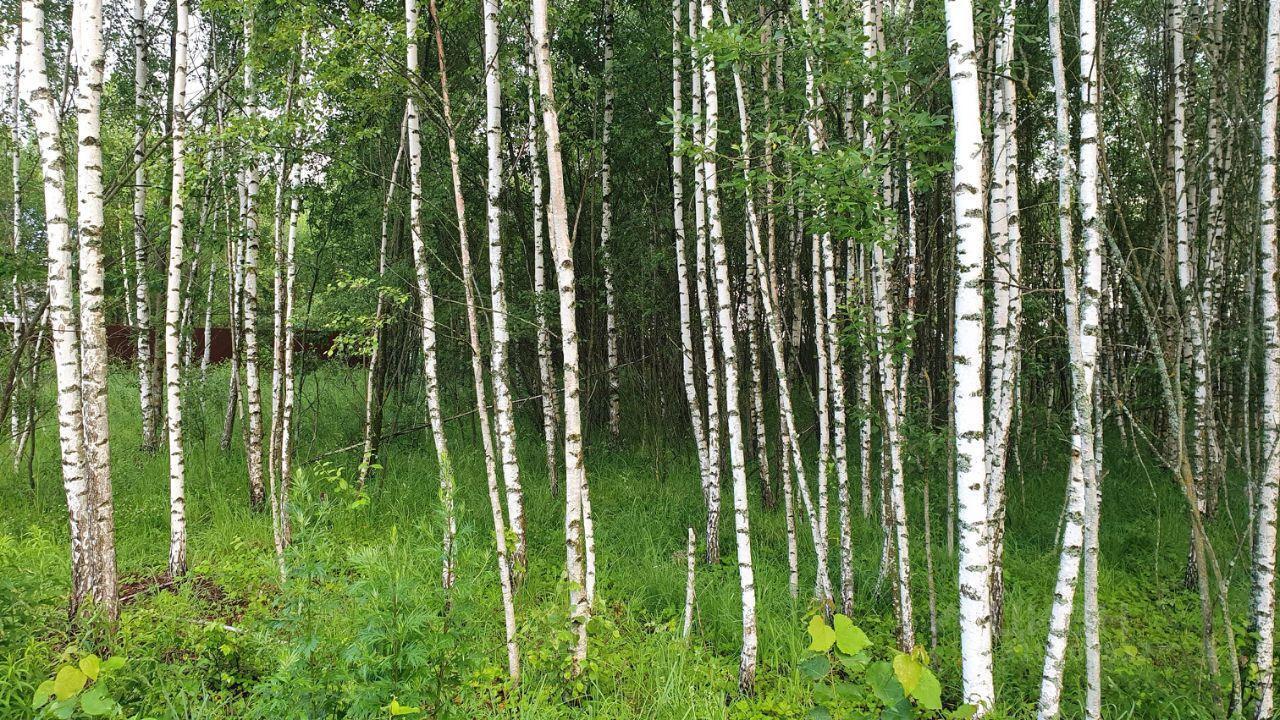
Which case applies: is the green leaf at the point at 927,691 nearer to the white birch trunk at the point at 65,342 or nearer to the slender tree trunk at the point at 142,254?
the white birch trunk at the point at 65,342

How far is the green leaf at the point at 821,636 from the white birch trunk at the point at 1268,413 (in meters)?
3.29

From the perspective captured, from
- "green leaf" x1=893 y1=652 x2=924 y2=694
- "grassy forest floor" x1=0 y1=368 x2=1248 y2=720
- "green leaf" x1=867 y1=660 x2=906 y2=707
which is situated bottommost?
"grassy forest floor" x1=0 y1=368 x2=1248 y2=720

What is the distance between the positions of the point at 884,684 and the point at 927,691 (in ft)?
0.38

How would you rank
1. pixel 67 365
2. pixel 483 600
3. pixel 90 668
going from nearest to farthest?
pixel 90 668 → pixel 67 365 → pixel 483 600


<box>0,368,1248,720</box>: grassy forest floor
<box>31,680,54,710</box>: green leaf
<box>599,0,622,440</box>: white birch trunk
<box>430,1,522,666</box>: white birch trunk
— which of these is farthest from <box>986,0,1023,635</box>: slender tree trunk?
<box>31,680,54,710</box>: green leaf

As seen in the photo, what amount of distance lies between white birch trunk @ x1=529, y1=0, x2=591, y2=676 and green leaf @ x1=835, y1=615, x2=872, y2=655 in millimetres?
1985

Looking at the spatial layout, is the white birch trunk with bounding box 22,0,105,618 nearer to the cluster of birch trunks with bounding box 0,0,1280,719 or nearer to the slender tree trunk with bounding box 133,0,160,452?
the cluster of birch trunks with bounding box 0,0,1280,719

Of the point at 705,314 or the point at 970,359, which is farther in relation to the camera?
the point at 705,314

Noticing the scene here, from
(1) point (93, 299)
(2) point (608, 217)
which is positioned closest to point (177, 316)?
(1) point (93, 299)

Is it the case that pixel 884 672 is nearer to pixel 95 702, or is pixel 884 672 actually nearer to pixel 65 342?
pixel 95 702

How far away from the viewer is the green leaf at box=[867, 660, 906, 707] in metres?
1.68

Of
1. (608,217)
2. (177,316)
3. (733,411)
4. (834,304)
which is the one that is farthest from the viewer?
(608,217)

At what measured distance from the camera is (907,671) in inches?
63.9

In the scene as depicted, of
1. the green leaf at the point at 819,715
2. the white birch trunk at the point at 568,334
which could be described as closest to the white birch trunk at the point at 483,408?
the white birch trunk at the point at 568,334
